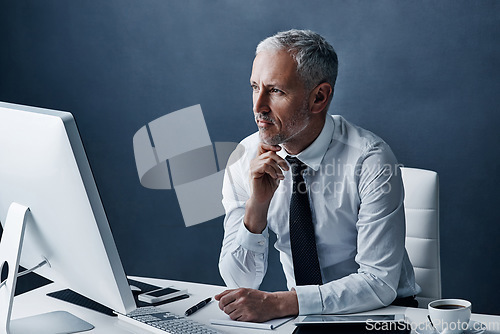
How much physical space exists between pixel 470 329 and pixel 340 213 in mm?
566

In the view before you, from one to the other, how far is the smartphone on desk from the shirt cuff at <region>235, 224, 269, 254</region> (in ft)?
0.80

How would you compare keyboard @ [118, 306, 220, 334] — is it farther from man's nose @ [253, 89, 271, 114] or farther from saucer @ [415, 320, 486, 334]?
man's nose @ [253, 89, 271, 114]

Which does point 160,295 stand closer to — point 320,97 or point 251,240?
point 251,240

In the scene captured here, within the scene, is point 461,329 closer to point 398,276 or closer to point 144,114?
point 398,276

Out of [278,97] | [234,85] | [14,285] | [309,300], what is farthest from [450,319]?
[234,85]

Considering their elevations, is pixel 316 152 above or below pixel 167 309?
above

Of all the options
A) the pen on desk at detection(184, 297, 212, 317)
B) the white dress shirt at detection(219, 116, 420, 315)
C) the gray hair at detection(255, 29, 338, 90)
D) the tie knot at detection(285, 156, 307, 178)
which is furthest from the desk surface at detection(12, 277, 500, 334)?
the gray hair at detection(255, 29, 338, 90)

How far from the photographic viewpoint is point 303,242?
177 cm

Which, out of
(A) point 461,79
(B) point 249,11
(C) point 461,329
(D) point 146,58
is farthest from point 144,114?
(C) point 461,329

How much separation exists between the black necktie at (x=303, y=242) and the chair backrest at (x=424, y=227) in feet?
1.30

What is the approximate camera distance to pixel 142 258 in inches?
125

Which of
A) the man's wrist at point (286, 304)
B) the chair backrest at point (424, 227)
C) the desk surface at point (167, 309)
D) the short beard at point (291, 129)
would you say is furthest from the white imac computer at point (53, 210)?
the chair backrest at point (424, 227)

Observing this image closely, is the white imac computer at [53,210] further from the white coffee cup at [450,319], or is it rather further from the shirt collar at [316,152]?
the shirt collar at [316,152]

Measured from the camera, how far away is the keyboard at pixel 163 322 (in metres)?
1.35
